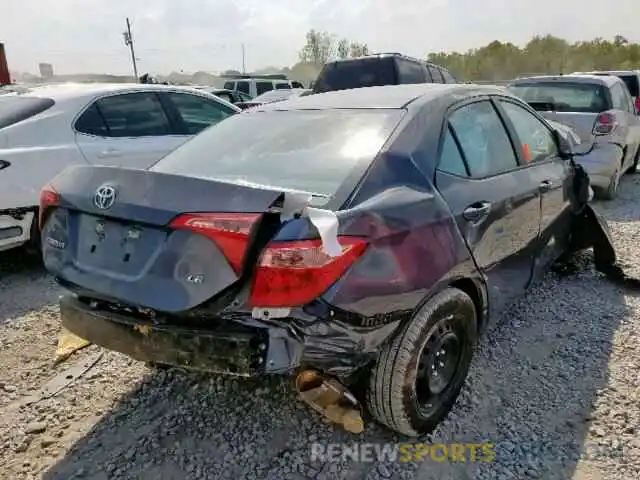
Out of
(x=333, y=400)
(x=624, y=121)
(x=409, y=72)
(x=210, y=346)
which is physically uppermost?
(x=409, y=72)

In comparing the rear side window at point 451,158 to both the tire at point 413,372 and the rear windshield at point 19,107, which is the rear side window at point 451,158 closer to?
the tire at point 413,372

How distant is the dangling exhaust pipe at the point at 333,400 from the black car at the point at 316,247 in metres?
0.06

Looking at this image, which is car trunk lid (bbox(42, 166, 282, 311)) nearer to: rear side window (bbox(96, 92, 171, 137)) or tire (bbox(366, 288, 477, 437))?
tire (bbox(366, 288, 477, 437))

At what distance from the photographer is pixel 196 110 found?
5.76m

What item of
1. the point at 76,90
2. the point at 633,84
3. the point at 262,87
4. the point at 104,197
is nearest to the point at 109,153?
the point at 76,90

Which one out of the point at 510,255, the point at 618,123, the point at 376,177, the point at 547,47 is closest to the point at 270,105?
the point at 376,177

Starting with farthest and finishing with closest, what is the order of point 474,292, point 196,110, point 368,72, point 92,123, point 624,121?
point 368,72, point 624,121, point 196,110, point 92,123, point 474,292

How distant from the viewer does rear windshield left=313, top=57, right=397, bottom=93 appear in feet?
28.8

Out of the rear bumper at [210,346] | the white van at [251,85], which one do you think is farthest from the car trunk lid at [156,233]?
the white van at [251,85]

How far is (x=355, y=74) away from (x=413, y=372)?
24.5 feet

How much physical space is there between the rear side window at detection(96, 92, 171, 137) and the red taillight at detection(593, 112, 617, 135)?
16.7ft

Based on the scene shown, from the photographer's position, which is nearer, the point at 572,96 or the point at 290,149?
the point at 290,149

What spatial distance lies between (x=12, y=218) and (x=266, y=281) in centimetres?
327

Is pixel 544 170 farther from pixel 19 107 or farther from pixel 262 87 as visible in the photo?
pixel 262 87
